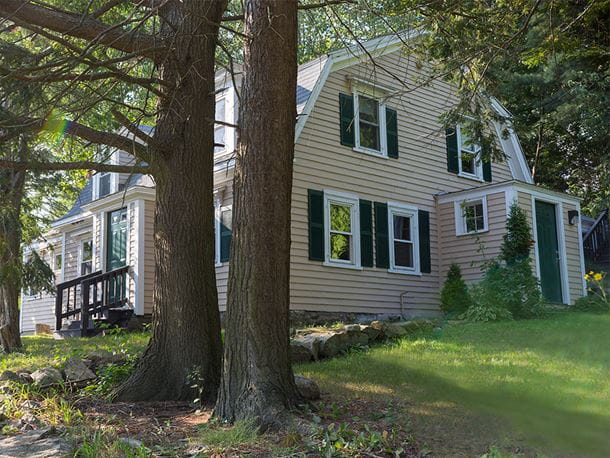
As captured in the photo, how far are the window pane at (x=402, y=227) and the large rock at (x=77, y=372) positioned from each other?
9.02m

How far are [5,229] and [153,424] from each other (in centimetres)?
574

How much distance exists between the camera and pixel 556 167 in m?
21.9

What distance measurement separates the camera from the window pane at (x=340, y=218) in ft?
44.9

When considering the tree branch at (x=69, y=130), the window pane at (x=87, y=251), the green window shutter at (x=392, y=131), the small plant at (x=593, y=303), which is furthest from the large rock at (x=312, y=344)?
the window pane at (x=87, y=251)

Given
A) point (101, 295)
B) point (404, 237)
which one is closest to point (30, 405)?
point (101, 295)

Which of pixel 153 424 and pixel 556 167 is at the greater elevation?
pixel 556 167

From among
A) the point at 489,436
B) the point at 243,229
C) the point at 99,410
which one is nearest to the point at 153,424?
the point at 99,410

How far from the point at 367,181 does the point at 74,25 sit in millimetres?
8559

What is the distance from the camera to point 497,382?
650cm

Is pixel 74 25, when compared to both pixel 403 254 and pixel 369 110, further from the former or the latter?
pixel 403 254

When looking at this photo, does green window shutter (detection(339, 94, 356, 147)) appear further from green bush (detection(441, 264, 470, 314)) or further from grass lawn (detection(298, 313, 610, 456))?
grass lawn (detection(298, 313, 610, 456))

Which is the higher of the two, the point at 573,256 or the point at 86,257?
the point at 86,257

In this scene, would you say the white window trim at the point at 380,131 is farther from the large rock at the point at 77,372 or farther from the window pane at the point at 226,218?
the large rock at the point at 77,372

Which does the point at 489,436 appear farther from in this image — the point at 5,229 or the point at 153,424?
the point at 5,229
